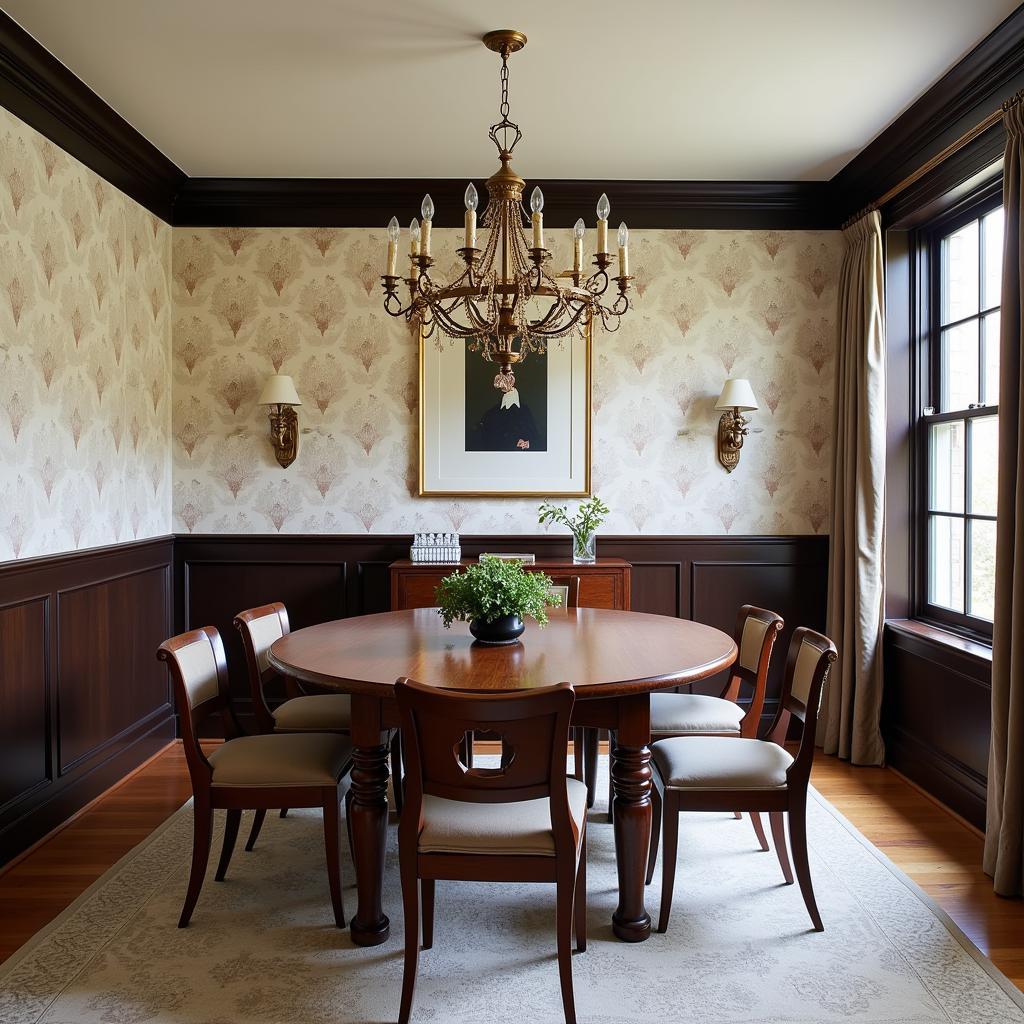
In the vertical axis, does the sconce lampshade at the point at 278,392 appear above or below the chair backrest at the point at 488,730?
above

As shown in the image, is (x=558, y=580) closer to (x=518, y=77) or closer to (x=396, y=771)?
(x=396, y=771)

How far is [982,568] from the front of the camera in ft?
12.4

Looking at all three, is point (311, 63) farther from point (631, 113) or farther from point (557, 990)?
point (557, 990)

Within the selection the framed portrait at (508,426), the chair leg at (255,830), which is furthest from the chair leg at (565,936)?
the framed portrait at (508,426)

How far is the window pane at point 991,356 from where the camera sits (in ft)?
12.1

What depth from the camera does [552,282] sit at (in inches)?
109

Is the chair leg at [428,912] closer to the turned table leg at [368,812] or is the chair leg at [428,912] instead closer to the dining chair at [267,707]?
the turned table leg at [368,812]

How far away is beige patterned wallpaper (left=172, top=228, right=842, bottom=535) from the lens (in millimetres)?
4758

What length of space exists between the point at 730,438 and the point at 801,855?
2.56 m

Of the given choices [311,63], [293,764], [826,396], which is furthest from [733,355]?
[293,764]

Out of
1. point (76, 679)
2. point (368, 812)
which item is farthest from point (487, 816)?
point (76, 679)

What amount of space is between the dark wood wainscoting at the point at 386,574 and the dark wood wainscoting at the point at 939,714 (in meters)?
0.67

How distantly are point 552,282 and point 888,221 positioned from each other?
2.38 meters

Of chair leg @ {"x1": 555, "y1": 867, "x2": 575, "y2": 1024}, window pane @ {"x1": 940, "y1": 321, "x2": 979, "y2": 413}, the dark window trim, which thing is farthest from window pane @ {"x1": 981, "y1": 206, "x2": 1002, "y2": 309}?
chair leg @ {"x1": 555, "y1": 867, "x2": 575, "y2": 1024}
